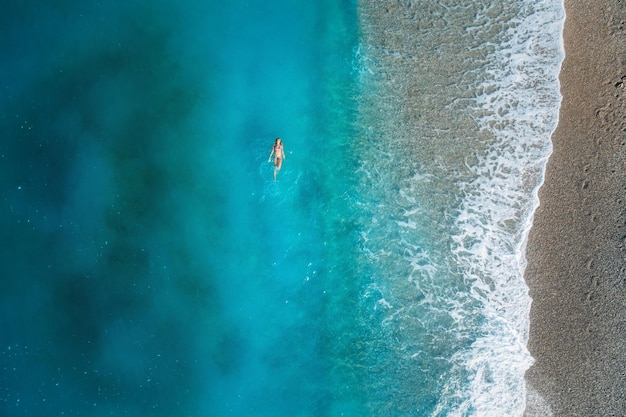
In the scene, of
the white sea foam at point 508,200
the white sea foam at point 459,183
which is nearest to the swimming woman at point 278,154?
the white sea foam at point 459,183

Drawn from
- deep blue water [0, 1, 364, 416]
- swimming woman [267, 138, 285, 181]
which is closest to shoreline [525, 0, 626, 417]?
deep blue water [0, 1, 364, 416]

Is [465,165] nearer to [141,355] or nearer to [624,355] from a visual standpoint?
[624,355]

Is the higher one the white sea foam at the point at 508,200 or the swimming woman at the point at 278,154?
the swimming woman at the point at 278,154

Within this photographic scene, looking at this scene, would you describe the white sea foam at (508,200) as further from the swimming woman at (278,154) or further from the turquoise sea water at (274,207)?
the swimming woman at (278,154)

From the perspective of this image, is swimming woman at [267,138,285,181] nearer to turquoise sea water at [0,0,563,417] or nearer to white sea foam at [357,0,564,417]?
turquoise sea water at [0,0,563,417]

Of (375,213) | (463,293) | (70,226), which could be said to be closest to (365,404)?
(463,293)

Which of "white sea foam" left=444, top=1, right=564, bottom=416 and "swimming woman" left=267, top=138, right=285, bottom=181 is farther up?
"swimming woman" left=267, top=138, right=285, bottom=181
